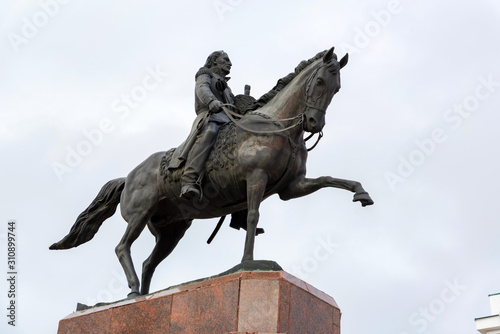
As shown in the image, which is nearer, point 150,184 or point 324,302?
point 324,302

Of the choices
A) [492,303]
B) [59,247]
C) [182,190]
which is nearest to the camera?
[182,190]

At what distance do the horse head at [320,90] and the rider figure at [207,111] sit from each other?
1.47m

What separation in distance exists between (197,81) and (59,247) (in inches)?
154

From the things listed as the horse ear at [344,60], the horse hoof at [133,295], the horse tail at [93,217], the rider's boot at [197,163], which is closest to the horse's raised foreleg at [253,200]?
the rider's boot at [197,163]

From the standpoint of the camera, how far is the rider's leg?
38.5 ft

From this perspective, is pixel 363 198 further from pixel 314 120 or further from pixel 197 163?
pixel 197 163

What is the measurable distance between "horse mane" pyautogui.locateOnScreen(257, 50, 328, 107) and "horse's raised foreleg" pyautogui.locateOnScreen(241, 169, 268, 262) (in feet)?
4.96

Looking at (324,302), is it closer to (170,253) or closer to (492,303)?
(170,253)

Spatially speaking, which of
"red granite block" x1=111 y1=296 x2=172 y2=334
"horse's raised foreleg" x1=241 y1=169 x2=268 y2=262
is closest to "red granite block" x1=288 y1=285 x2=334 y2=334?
"horse's raised foreleg" x1=241 y1=169 x2=268 y2=262

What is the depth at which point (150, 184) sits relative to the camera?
1290 centimetres

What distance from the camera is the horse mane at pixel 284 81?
1184 cm

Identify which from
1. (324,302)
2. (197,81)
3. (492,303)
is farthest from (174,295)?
(492,303)

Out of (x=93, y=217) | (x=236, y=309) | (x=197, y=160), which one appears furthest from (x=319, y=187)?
(x=93, y=217)

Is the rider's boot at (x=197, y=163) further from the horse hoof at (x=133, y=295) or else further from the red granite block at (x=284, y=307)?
the red granite block at (x=284, y=307)
